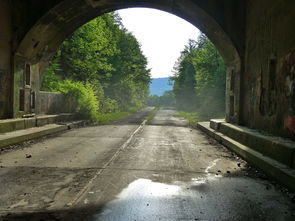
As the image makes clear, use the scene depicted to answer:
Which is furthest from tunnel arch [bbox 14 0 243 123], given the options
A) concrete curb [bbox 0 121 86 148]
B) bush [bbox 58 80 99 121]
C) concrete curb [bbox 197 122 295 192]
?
bush [bbox 58 80 99 121]

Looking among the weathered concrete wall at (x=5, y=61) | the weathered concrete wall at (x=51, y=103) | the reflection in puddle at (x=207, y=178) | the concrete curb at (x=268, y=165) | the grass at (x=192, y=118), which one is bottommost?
the grass at (x=192, y=118)

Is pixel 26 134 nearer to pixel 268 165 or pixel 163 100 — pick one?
pixel 268 165

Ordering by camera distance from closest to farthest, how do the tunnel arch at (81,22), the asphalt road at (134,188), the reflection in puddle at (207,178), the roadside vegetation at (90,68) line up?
the asphalt road at (134,188), the reflection in puddle at (207,178), the tunnel arch at (81,22), the roadside vegetation at (90,68)

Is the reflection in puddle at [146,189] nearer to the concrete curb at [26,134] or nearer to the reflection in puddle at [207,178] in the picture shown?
the reflection in puddle at [207,178]

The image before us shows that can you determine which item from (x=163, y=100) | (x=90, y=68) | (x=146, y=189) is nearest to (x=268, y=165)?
(x=146, y=189)

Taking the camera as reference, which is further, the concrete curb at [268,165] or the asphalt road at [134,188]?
the concrete curb at [268,165]

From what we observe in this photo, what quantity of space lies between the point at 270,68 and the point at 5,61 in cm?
982

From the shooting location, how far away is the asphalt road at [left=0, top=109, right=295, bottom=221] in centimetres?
443

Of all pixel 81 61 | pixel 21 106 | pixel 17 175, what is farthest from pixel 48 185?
pixel 81 61

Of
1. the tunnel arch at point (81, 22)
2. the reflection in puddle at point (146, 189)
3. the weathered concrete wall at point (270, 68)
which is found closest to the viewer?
the reflection in puddle at point (146, 189)

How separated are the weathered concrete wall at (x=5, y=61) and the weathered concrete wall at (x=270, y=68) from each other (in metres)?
9.37

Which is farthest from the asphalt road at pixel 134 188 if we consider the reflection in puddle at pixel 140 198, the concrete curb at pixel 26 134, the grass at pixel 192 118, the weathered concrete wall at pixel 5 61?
the grass at pixel 192 118

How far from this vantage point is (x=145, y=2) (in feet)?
51.1

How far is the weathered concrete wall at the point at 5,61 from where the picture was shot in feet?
42.5
